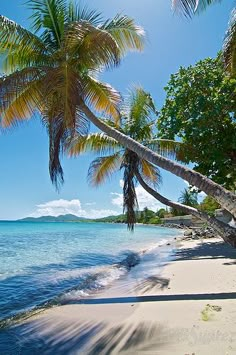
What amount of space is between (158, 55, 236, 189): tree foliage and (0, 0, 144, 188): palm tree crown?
579 cm

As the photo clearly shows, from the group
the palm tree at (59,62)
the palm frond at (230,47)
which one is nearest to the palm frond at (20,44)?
the palm tree at (59,62)

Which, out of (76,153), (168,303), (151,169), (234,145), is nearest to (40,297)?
(168,303)

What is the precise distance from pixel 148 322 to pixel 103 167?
35.2ft

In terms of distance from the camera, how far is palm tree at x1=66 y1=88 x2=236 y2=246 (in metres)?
12.7

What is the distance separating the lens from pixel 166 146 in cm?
1407

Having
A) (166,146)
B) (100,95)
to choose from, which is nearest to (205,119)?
(166,146)

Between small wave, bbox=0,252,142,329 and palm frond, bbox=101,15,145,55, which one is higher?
palm frond, bbox=101,15,145,55

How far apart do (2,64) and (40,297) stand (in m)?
6.74

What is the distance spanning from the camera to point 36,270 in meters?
13.9

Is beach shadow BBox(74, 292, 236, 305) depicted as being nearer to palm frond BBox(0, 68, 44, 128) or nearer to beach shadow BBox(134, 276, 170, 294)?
beach shadow BBox(134, 276, 170, 294)

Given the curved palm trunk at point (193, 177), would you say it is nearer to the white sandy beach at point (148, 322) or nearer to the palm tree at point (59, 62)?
the palm tree at point (59, 62)

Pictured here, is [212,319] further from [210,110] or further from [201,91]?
[201,91]

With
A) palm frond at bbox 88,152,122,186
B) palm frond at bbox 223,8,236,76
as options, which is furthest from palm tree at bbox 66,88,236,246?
palm frond at bbox 223,8,236,76

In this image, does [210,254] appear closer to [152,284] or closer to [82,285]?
[152,284]
